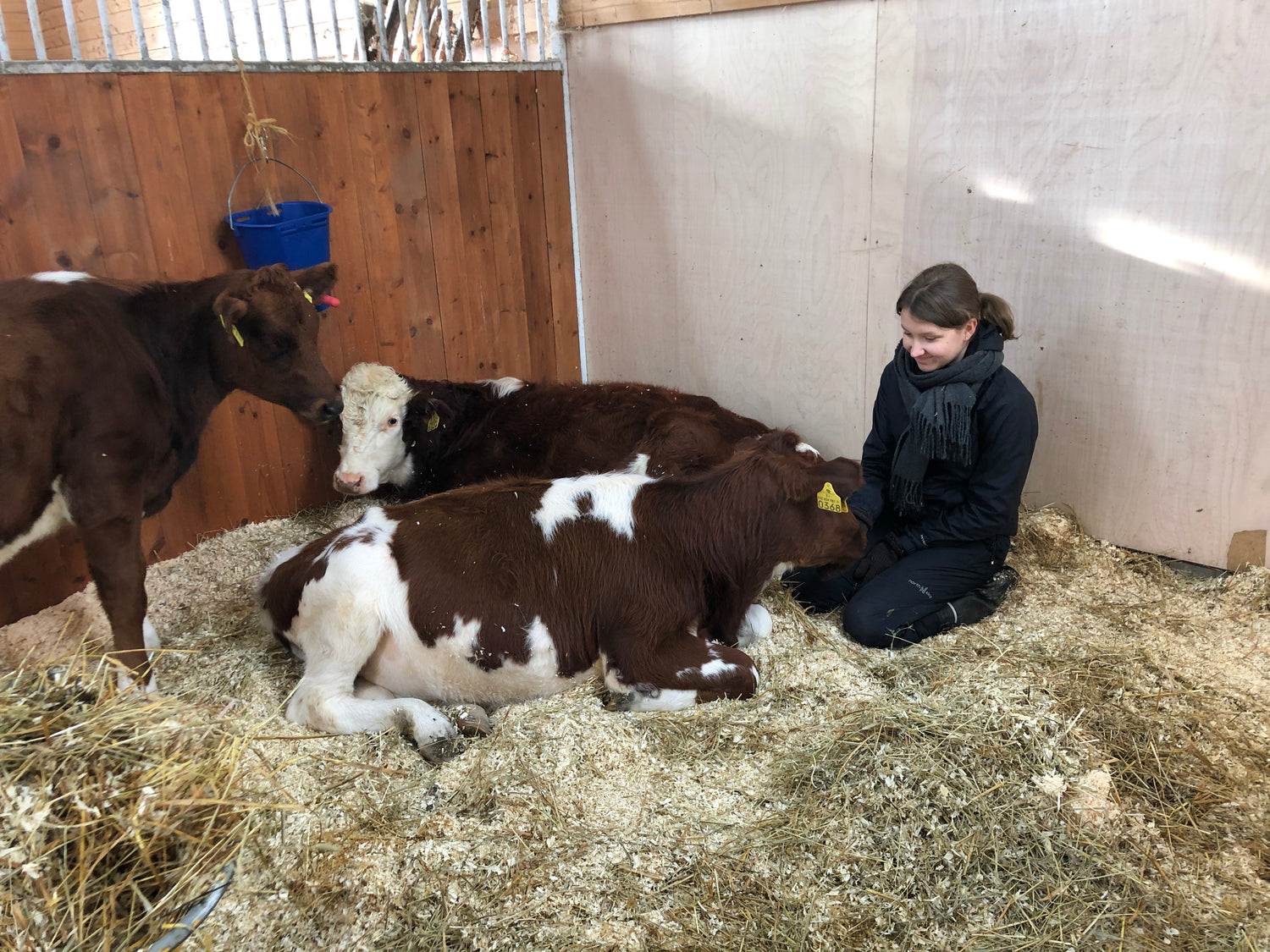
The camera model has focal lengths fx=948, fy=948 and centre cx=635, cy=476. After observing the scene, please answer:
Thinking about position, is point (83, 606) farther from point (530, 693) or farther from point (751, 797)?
point (751, 797)

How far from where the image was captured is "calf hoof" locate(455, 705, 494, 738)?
10.5 feet

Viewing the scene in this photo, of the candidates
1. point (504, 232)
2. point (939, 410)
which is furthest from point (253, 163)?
point (939, 410)

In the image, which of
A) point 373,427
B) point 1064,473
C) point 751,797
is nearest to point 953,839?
point 751,797

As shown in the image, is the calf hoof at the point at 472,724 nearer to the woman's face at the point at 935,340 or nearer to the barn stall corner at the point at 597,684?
the barn stall corner at the point at 597,684

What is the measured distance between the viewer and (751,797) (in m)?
2.85

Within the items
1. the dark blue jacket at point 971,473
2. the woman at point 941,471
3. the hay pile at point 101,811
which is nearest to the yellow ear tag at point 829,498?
the woman at point 941,471

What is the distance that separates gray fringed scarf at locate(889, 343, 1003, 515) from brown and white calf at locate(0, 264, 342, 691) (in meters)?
2.36

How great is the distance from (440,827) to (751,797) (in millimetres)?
918

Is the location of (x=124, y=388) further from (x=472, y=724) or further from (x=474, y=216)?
(x=474, y=216)

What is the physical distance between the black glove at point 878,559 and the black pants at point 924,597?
0.36ft

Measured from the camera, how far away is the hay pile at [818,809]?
2.35 metres

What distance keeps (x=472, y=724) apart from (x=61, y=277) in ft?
7.15

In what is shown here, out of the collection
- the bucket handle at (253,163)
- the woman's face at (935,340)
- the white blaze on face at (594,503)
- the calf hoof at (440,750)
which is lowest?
the calf hoof at (440,750)

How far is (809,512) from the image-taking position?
347cm
